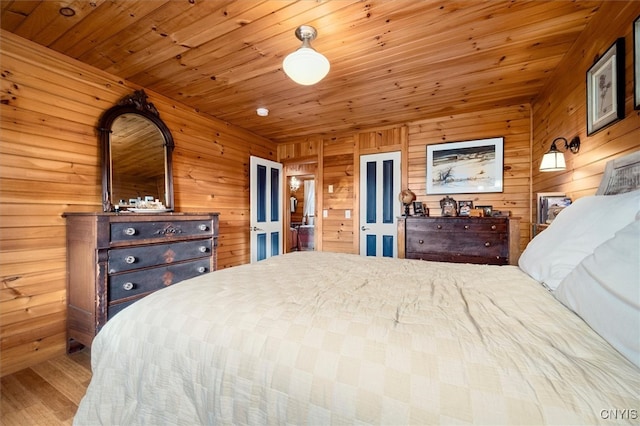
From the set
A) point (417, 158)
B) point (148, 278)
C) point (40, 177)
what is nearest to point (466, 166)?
point (417, 158)

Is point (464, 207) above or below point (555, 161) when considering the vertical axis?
below

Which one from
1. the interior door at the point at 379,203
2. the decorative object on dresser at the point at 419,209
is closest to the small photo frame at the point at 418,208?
the decorative object on dresser at the point at 419,209

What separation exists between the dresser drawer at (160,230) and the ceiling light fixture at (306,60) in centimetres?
166

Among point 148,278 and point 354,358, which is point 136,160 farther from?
point 354,358

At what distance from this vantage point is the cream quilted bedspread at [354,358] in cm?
55

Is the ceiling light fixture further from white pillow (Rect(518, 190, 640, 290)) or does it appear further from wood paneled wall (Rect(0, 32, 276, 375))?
wood paneled wall (Rect(0, 32, 276, 375))

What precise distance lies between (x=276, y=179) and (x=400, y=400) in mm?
4233

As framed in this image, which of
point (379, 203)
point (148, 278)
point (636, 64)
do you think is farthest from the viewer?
point (379, 203)

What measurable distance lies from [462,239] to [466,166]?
114 centimetres

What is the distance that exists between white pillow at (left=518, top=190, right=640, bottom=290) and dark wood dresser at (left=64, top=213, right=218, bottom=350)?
2604mm

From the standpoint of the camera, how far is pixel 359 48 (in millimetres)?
2115

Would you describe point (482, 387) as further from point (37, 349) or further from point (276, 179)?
point (276, 179)

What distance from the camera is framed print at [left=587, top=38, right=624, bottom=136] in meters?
1.52

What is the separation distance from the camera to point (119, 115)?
2.50 m
